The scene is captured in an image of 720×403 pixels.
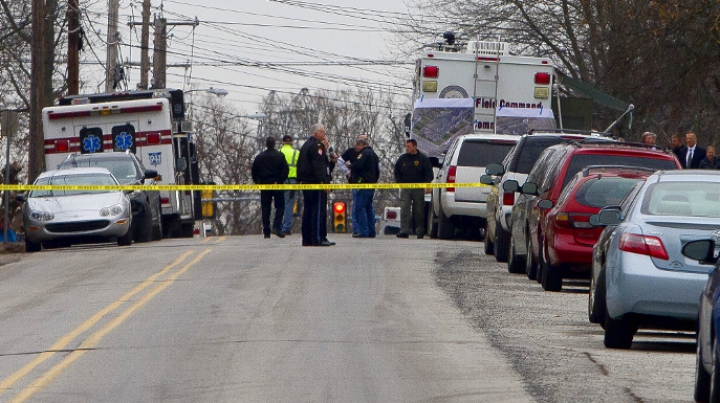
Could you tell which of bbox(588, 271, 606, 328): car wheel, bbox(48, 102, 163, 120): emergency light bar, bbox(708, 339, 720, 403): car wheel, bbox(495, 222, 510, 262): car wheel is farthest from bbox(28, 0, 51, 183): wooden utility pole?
bbox(708, 339, 720, 403): car wheel

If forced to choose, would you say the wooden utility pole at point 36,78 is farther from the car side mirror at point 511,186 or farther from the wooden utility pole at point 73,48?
the car side mirror at point 511,186

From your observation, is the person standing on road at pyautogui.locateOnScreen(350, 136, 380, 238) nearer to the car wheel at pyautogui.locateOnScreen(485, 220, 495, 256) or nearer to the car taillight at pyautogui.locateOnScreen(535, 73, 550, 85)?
the car taillight at pyautogui.locateOnScreen(535, 73, 550, 85)

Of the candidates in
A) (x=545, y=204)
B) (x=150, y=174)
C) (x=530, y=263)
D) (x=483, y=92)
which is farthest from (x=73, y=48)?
(x=545, y=204)

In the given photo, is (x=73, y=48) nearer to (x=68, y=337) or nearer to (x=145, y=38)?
(x=145, y=38)

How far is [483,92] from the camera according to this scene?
26.5 m

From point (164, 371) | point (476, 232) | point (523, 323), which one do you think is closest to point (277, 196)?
point (476, 232)

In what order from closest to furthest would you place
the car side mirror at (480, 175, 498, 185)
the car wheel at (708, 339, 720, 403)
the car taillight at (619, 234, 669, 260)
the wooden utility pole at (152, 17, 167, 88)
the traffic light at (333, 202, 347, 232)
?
1. the car wheel at (708, 339, 720, 403)
2. the car taillight at (619, 234, 669, 260)
3. the car side mirror at (480, 175, 498, 185)
4. the traffic light at (333, 202, 347, 232)
5. the wooden utility pole at (152, 17, 167, 88)

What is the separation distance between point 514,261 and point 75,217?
8.95m

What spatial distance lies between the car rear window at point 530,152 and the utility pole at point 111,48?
22.5m

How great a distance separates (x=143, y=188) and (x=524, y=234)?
393 inches

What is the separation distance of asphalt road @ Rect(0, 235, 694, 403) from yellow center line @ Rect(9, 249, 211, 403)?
23 mm

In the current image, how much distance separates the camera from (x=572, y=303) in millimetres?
14445

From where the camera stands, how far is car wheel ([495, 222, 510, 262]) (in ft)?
63.9

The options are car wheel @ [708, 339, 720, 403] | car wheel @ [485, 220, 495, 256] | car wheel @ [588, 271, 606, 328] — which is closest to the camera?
car wheel @ [708, 339, 720, 403]
